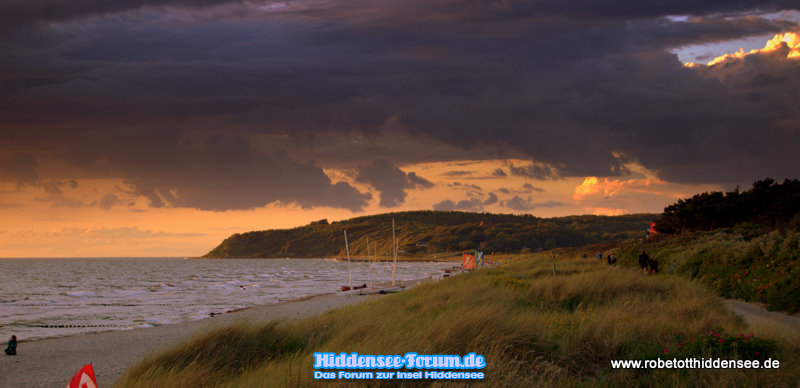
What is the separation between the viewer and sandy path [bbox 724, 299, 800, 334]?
1491cm

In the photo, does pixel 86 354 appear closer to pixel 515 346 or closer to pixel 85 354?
pixel 85 354

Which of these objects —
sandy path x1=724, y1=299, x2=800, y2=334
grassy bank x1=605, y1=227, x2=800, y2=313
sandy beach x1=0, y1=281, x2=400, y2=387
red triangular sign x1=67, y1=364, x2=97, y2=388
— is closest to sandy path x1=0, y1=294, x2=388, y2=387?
sandy beach x1=0, y1=281, x2=400, y2=387

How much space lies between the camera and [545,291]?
1836 centimetres

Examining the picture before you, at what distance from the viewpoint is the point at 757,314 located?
55.9ft

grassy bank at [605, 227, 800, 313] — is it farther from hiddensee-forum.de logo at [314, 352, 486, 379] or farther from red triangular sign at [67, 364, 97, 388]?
red triangular sign at [67, 364, 97, 388]

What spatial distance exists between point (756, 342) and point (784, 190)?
50.7 metres

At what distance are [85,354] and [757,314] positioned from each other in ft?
71.3

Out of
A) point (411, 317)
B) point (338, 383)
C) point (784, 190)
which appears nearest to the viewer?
point (338, 383)

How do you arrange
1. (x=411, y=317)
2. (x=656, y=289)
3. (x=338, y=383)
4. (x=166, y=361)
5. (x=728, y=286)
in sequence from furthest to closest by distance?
(x=728, y=286)
(x=656, y=289)
(x=411, y=317)
(x=166, y=361)
(x=338, y=383)

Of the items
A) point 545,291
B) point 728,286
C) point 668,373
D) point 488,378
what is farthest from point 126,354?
point 728,286

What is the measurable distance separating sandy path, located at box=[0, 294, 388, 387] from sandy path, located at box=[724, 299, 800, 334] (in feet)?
40.9

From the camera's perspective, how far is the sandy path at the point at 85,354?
52.0 feet

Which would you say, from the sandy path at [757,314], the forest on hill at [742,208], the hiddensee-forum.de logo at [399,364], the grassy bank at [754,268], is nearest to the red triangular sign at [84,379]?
the hiddensee-forum.de logo at [399,364]

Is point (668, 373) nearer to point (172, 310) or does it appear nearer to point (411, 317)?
point (411, 317)
